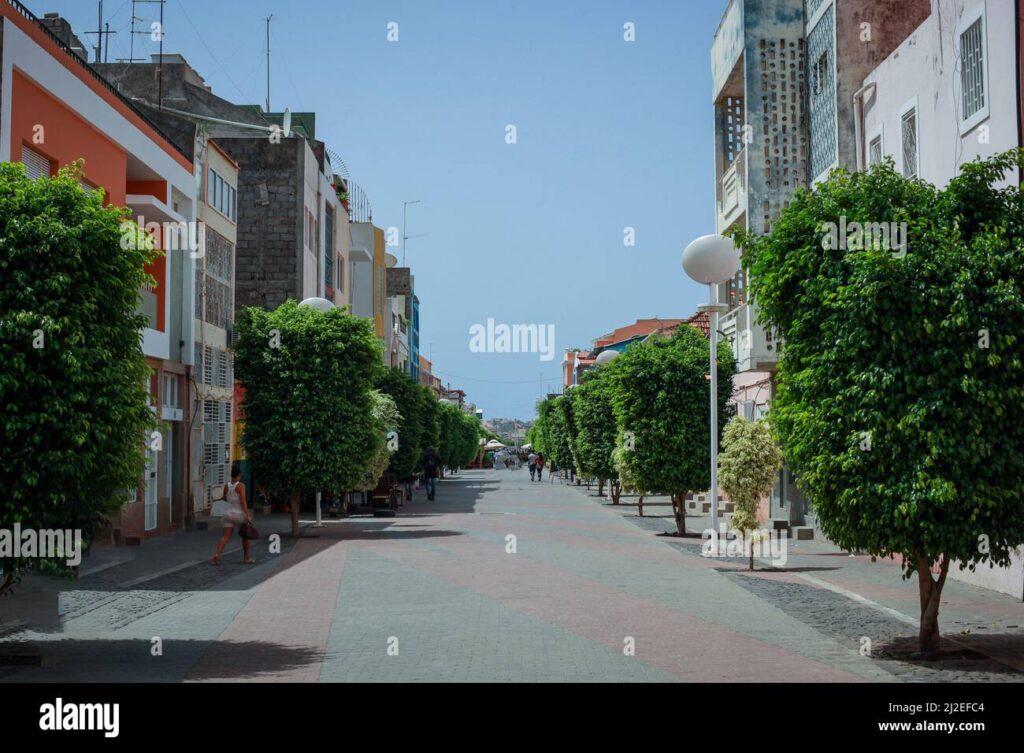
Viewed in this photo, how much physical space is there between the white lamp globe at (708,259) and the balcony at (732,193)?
776cm

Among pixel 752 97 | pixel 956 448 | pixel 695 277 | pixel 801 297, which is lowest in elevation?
pixel 956 448

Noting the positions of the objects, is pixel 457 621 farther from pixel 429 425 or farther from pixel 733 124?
pixel 429 425

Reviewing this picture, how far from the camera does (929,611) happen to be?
435 inches

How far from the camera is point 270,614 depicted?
45.2 ft

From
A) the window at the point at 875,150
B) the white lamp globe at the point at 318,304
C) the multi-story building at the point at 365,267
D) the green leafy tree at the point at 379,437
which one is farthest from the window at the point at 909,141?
the multi-story building at the point at 365,267

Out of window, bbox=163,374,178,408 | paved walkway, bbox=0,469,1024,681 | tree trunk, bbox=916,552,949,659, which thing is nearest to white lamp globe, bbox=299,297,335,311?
window, bbox=163,374,178,408

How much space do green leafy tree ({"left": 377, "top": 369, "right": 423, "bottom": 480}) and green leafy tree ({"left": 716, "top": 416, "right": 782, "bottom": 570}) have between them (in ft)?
86.7

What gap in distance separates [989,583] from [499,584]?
6504 millimetres

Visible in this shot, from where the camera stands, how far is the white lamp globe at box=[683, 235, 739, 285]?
802 inches

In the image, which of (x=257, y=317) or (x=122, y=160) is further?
(x=257, y=317)
